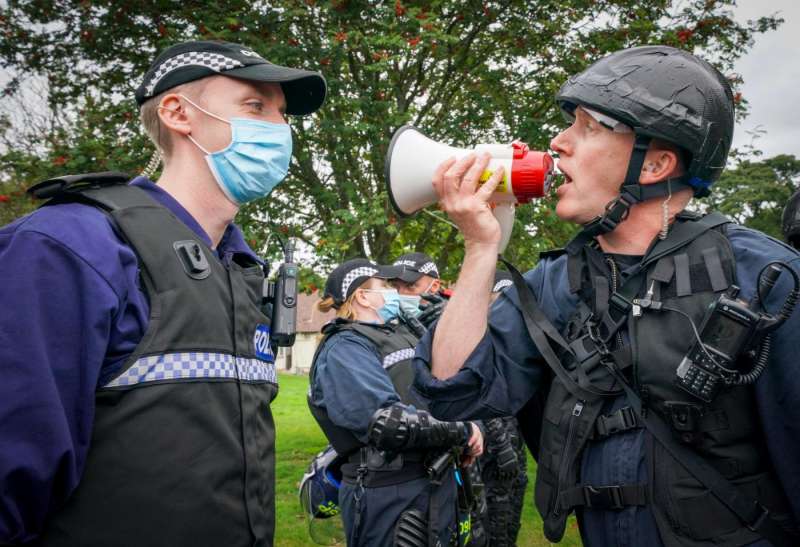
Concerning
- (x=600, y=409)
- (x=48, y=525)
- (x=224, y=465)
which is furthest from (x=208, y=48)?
(x=600, y=409)

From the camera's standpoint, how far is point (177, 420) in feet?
6.64

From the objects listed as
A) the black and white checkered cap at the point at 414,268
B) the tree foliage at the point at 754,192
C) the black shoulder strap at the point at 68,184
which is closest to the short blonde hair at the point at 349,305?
the black and white checkered cap at the point at 414,268

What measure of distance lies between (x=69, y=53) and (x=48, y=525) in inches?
376

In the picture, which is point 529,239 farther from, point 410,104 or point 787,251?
point 787,251

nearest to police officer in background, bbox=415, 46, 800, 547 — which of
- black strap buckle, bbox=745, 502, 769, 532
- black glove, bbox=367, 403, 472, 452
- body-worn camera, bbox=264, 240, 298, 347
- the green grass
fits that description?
black strap buckle, bbox=745, 502, 769, 532

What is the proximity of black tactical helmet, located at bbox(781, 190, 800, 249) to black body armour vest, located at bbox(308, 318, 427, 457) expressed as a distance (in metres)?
2.69

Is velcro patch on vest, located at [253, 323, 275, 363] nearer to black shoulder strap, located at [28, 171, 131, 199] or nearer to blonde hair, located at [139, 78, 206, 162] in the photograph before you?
black shoulder strap, located at [28, 171, 131, 199]

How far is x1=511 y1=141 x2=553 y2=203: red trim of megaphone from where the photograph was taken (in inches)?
97.1

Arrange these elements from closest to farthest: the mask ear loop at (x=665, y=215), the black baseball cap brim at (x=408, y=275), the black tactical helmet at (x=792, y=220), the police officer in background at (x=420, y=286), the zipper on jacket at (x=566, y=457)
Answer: the zipper on jacket at (x=566, y=457) → the mask ear loop at (x=665, y=215) → the black tactical helmet at (x=792, y=220) → the police officer in background at (x=420, y=286) → the black baseball cap brim at (x=408, y=275)

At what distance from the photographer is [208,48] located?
2.72 meters

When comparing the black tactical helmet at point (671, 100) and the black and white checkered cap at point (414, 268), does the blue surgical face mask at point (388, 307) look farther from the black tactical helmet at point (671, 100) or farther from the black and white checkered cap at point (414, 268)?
the black tactical helmet at point (671, 100)

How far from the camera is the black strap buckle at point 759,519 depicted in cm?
210

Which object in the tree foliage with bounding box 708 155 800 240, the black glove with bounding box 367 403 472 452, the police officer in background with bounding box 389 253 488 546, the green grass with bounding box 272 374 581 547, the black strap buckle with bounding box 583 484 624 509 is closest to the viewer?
the black strap buckle with bounding box 583 484 624 509

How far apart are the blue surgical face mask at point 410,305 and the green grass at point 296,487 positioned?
3283mm
